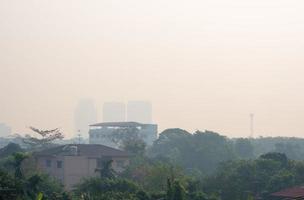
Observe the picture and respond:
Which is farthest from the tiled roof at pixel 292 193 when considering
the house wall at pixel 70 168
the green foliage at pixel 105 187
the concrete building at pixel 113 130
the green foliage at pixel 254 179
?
the concrete building at pixel 113 130

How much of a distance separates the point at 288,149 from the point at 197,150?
20.2m

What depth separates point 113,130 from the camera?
5113 inches

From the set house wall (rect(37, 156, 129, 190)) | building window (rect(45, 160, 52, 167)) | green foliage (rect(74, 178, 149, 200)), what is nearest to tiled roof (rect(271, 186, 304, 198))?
green foliage (rect(74, 178, 149, 200))

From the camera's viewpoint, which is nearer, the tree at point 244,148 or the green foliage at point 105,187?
the green foliage at point 105,187

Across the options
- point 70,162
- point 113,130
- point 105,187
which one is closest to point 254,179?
point 105,187

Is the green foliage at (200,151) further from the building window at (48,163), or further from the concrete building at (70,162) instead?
the building window at (48,163)

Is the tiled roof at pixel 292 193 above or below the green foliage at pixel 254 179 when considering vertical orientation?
below

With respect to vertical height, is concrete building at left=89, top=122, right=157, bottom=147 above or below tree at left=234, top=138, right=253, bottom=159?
above

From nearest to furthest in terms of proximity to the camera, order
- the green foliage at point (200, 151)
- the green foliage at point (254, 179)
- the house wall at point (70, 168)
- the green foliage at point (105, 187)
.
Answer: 1. the green foliage at point (105, 187)
2. the green foliage at point (254, 179)
3. the house wall at point (70, 168)
4. the green foliage at point (200, 151)

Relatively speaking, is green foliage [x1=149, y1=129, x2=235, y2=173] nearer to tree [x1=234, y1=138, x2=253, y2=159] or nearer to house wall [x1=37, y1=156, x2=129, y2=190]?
tree [x1=234, y1=138, x2=253, y2=159]

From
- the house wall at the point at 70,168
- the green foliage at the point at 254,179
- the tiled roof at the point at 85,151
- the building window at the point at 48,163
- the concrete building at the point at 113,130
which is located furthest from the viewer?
the concrete building at the point at 113,130

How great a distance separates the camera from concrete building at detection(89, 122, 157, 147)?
416ft

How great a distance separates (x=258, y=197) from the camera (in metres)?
48.2

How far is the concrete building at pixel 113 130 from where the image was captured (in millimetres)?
126800
